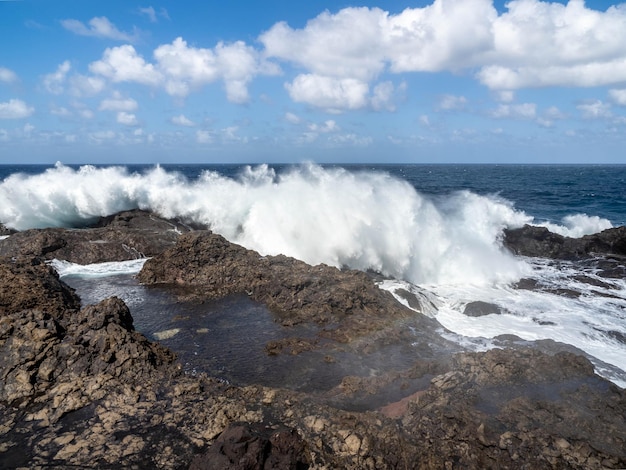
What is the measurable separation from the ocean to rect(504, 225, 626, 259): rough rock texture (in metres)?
1.10

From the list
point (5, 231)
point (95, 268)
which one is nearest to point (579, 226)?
point (95, 268)

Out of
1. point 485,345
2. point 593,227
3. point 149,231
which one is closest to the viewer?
point 485,345

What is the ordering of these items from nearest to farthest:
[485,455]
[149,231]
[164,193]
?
[485,455], [149,231], [164,193]

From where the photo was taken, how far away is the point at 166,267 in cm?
1399

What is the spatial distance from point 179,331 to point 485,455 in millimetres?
Answer: 6900

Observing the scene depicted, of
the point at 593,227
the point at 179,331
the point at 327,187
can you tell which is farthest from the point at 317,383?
the point at 593,227

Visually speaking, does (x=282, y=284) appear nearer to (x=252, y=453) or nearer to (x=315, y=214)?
(x=315, y=214)

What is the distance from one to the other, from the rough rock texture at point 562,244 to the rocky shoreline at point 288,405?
495 inches

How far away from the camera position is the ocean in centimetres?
1148

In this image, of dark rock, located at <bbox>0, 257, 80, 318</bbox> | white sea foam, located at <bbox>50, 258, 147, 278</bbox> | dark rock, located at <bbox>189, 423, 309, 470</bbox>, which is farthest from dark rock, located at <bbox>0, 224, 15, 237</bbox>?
dark rock, located at <bbox>189, 423, 309, 470</bbox>

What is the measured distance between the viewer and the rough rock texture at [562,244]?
19.4 meters

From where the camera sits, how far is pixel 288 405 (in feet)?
21.5

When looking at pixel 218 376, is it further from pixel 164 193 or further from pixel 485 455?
pixel 164 193

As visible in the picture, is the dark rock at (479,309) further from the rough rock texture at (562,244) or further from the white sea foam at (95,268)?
the white sea foam at (95,268)
